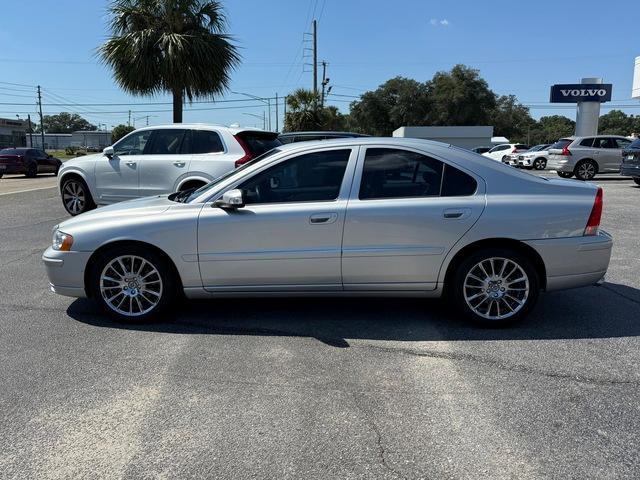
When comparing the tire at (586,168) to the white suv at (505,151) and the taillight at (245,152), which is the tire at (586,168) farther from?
the taillight at (245,152)

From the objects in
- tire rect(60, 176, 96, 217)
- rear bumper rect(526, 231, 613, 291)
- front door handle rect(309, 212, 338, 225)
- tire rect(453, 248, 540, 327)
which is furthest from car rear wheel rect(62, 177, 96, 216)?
rear bumper rect(526, 231, 613, 291)

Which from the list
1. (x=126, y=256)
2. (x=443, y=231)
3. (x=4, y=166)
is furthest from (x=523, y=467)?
(x=4, y=166)

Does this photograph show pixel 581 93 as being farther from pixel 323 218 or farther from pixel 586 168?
pixel 323 218

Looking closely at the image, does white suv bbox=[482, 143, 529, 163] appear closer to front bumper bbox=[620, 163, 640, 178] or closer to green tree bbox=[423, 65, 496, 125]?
front bumper bbox=[620, 163, 640, 178]

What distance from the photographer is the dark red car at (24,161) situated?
2714cm

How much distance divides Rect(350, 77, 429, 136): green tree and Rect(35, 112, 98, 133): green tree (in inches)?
5123

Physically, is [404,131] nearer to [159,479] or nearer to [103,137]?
[159,479]

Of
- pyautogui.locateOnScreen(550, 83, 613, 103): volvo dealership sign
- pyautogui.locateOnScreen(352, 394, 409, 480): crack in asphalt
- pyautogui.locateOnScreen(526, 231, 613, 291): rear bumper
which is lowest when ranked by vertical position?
pyautogui.locateOnScreen(352, 394, 409, 480): crack in asphalt

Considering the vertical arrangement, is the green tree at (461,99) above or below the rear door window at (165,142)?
above

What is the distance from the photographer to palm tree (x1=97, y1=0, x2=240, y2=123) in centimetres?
Answer: 1706

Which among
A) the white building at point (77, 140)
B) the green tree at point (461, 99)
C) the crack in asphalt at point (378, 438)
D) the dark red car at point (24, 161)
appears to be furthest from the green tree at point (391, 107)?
the crack in asphalt at point (378, 438)

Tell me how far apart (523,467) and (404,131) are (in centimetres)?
5685

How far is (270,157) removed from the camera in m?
4.82

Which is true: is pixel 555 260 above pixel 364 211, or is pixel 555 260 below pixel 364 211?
below
